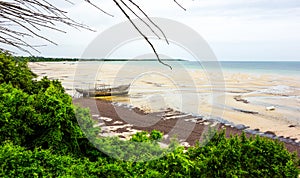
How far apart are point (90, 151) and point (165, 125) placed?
10740 millimetres

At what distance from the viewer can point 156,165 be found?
11.8 ft

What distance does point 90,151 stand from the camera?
174 inches

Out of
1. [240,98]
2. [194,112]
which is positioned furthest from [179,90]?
[194,112]

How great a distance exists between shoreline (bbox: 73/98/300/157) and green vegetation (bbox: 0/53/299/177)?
756 centimetres

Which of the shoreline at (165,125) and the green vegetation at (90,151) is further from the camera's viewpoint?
the shoreline at (165,125)

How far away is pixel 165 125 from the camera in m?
15.0

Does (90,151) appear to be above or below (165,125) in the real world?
above

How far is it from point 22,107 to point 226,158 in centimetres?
248

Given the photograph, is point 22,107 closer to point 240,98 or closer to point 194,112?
point 194,112

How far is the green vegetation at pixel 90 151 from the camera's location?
3.33 metres

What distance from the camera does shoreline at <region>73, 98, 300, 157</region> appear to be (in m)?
12.8

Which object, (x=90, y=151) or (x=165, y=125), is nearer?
(x=90, y=151)

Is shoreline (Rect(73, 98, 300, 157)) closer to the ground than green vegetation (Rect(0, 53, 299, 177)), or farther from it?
closer to the ground

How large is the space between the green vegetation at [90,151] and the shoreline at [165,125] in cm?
756
